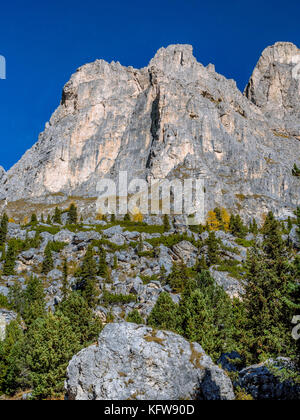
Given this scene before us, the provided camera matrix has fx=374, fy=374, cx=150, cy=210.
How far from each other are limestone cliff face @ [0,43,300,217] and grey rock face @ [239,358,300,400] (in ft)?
378

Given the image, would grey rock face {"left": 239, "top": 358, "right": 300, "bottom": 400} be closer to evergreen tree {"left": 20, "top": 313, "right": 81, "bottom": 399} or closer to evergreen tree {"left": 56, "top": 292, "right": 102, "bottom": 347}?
evergreen tree {"left": 20, "top": 313, "right": 81, "bottom": 399}

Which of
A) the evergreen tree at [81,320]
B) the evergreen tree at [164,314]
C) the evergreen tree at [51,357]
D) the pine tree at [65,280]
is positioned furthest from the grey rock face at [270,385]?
the pine tree at [65,280]

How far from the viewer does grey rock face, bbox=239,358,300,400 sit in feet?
65.6

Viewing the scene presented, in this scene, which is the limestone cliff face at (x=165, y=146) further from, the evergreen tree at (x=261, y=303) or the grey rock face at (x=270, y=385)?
the grey rock face at (x=270, y=385)

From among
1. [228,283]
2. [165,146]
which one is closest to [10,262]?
[228,283]

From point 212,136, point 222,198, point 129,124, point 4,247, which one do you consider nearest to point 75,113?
point 129,124

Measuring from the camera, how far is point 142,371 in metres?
19.8

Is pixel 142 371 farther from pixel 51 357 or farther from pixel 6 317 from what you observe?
pixel 6 317

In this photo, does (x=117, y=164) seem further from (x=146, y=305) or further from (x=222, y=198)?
(x=146, y=305)

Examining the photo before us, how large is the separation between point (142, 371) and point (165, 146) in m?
143

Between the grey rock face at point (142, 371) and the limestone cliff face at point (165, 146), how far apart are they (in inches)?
4627

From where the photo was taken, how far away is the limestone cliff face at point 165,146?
15238 cm

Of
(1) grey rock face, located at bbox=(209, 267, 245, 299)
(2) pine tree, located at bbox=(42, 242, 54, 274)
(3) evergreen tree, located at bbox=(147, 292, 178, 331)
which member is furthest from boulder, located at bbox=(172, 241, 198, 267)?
(3) evergreen tree, located at bbox=(147, 292, 178, 331)
